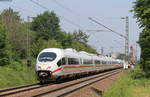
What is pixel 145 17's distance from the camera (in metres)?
21.8

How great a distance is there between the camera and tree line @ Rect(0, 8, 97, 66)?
40.6m

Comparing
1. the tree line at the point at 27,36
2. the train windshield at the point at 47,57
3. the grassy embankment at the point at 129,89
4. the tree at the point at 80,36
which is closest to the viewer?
the grassy embankment at the point at 129,89

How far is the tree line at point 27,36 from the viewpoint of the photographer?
4063 centimetres

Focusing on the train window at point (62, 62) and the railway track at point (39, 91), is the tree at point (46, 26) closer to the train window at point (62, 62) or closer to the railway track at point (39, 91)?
the train window at point (62, 62)

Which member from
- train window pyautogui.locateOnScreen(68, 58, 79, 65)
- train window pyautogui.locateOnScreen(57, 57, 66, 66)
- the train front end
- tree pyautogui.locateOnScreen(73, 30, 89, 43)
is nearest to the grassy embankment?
the train front end

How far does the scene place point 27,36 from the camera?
Result: 45750 mm

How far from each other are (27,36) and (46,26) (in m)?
65.7

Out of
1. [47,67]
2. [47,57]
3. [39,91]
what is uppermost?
[47,57]

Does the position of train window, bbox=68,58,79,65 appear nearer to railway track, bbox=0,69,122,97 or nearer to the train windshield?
the train windshield

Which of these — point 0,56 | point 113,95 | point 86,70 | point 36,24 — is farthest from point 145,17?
point 36,24

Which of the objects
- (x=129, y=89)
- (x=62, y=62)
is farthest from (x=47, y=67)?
(x=129, y=89)

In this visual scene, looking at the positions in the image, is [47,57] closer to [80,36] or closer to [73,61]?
[73,61]

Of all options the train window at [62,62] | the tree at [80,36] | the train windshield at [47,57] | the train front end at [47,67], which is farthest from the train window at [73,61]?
the tree at [80,36]

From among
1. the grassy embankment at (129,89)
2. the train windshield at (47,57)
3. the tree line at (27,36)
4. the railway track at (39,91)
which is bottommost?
the railway track at (39,91)
